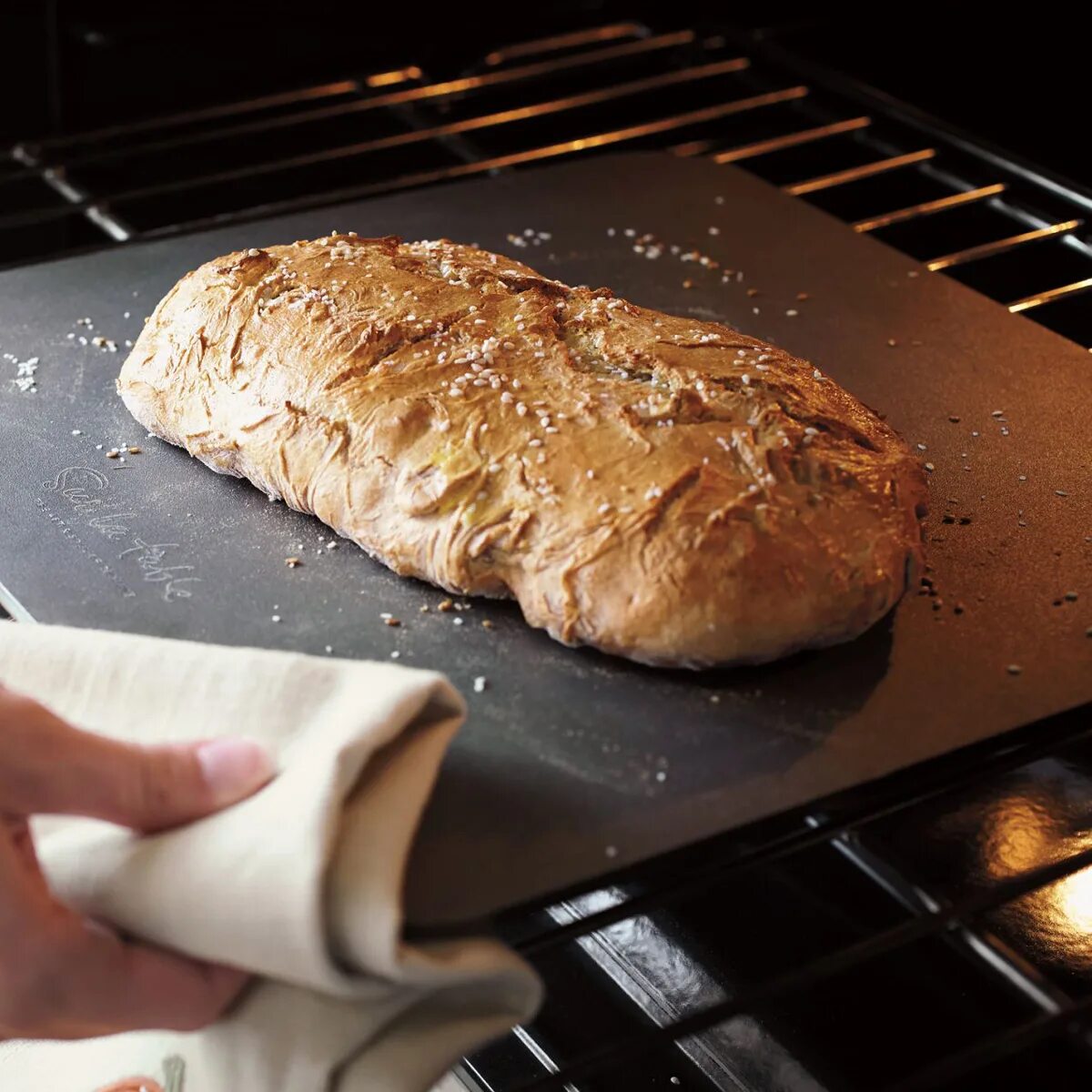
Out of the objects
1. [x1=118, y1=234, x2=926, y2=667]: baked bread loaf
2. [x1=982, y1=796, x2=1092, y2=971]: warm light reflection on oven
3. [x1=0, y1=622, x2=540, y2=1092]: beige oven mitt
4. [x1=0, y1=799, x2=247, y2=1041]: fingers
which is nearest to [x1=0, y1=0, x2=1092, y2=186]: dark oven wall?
[x1=118, y1=234, x2=926, y2=667]: baked bread loaf

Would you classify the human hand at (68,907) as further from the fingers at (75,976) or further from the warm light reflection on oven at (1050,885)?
the warm light reflection on oven at (1050,885)

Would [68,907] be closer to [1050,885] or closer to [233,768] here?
[233,768]

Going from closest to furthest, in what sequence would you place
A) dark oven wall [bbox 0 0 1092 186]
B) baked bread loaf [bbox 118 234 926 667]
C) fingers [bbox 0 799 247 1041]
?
fingers [bbox 0 799 247 1041], baked bread loaf [bbox 118 234 926 667], dark oven wall [bbox 0 0 1092 186]

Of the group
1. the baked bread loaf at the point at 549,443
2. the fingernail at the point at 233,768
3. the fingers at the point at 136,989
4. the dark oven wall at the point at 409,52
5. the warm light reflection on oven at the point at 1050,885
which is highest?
the dark oven wall at the point at 409,52

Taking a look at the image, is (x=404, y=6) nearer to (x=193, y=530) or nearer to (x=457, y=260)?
(x=457, y=260)

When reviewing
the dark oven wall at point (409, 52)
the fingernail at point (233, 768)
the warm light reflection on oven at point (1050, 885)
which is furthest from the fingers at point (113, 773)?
the dark oven wall at point (409, 52)

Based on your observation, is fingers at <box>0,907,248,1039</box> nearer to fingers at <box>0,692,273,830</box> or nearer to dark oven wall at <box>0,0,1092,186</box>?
fingers at <box>0,692,273,830</box>

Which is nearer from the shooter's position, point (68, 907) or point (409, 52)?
point (68, 907)

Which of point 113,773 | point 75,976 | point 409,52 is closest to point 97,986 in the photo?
point 75,976
